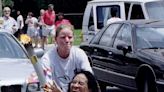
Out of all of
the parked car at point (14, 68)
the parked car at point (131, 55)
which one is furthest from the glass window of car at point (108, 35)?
the parked car at point (14, 68)

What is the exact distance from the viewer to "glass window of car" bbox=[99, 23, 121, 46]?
446 inches

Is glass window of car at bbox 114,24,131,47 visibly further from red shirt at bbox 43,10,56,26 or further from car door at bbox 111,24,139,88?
red shirt at bbox 43,10,56,26

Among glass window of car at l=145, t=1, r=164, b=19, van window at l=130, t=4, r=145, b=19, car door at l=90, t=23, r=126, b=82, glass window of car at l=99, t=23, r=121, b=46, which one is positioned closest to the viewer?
car door at l=90, t=23, r=126, b=82

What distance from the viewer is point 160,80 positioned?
9156 millimetres

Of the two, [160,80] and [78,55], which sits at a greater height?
[78,55]

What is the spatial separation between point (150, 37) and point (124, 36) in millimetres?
486

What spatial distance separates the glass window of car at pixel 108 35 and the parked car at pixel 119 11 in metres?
4.05

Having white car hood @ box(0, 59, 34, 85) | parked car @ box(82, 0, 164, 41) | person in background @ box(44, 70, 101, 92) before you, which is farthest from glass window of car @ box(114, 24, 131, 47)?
person in background @ box(44, 70, 101, 92)

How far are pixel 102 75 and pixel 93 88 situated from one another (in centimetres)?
700

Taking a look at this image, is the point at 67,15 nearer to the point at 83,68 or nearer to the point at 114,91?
the point at 114,91

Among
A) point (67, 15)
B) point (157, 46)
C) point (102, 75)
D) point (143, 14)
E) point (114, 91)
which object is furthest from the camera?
point (67, 15)

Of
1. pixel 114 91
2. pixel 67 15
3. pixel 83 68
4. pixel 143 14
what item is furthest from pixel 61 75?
pixel 67 15

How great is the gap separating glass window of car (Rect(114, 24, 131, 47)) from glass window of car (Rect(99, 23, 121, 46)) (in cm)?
21

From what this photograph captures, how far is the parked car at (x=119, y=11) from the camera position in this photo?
16203 mm
